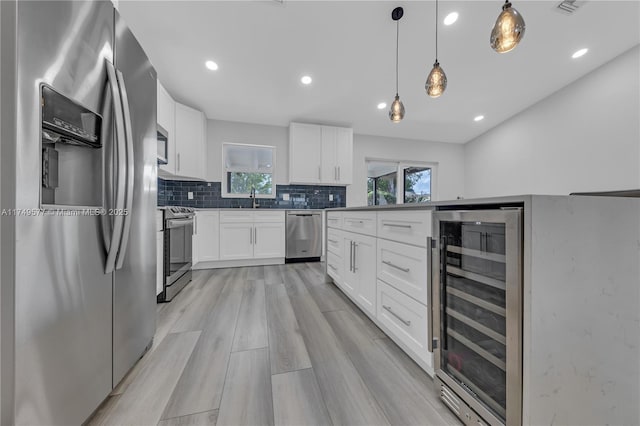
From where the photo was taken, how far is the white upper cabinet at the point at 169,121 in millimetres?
2798

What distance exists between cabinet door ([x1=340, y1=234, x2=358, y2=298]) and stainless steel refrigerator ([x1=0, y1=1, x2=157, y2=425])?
1470mm

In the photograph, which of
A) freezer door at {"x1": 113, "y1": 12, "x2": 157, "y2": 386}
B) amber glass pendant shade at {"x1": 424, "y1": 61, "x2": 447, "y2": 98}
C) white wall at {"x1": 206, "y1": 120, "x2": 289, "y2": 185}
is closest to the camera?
freezer door at {"x1": 113, "y1": 12, "x2": 157, "y2": 386}

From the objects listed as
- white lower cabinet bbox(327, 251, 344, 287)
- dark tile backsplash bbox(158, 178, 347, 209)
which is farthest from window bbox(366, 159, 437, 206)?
white lower cabinet bbox(327, 251, 344, 287)

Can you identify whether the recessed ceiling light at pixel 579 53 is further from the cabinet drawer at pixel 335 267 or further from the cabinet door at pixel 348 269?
the cabinet drawer at pixel 335 267

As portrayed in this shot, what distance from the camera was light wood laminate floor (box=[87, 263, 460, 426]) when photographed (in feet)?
3.06

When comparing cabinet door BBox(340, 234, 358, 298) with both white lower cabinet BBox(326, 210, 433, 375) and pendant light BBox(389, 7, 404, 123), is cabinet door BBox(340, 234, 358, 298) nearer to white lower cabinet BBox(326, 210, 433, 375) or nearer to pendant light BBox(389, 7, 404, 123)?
white lower cabinet BBox(326, 210, 433, 375)

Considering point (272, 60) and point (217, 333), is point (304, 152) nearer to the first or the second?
point (272, 60)

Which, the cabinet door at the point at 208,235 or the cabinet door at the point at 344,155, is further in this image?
the cabinet door at the point at 344,155

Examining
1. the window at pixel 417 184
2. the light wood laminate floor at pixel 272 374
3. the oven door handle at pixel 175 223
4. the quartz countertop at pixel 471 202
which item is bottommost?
the light wood laminate floor at pixel 272 374

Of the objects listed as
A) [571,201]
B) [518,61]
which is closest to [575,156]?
[518,61]

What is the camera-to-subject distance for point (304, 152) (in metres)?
4.04

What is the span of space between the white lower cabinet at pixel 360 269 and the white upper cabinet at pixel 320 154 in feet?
7.17

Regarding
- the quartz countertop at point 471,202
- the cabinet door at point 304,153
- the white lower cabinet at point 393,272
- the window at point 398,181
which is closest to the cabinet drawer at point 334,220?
the white lower cabinet at point 393,272

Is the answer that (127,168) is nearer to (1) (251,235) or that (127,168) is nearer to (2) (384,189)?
→ (1) (251,235)
